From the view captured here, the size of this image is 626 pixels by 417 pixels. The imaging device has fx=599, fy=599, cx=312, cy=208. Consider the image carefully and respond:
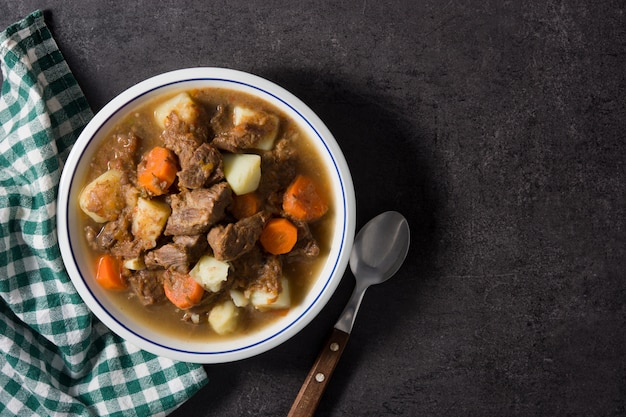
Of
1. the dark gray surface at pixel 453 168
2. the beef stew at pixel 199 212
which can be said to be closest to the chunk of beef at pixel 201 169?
the beef stew at pixel 199 212

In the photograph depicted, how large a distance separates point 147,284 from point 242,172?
2.44ft

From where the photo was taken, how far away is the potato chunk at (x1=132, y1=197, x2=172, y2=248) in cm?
281

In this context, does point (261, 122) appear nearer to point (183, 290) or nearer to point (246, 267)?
point (246, 267)

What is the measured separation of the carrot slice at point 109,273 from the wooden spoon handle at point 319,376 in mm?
1126

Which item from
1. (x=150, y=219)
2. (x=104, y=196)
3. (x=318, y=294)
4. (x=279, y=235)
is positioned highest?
(x=104, y=196)

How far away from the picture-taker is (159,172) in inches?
109

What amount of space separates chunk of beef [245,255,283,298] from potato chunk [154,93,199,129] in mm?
774

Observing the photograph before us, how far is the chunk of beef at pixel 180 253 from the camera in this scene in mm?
2756

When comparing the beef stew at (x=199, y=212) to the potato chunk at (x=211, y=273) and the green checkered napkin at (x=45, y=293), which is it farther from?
the green checkered napkin at (x=45, y=293)

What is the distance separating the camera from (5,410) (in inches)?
127

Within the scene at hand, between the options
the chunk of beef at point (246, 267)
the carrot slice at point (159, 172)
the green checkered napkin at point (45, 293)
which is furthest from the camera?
the green checkered napkin at point (45, 293)

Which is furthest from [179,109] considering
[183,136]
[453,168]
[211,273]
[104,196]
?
[453,168]

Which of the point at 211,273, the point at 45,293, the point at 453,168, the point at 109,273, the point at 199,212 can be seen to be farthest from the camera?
the point at 453,168

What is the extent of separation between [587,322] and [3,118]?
343cm
